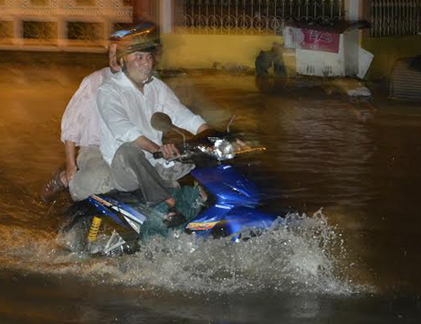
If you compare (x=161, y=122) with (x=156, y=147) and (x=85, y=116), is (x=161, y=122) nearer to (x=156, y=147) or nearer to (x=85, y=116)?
(x=156, y=147)

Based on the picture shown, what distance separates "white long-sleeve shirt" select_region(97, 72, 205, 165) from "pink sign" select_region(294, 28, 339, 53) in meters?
11.4

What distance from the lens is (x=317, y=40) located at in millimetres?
17469

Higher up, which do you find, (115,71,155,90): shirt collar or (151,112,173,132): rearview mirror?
(115,71,155,90): shirt collar

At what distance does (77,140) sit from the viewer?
649cm

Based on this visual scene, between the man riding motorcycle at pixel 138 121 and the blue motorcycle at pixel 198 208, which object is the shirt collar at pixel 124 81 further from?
the blue motorcycle at pixel 198 208

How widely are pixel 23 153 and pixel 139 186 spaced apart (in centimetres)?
495

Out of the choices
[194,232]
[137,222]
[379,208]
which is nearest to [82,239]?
[137,222]

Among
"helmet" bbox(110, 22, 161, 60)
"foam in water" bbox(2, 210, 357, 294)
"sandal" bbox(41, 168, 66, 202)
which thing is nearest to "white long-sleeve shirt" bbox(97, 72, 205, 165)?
"helmet" bbox(110, 22, 161, 60)

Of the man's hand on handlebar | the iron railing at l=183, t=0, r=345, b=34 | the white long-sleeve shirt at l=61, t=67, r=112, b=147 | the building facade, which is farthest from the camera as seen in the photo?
the iron railing at l=183, t=0, r=345, b=34

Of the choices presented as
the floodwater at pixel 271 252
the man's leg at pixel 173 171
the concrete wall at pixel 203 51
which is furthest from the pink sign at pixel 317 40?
the man's leg at pixel 173 171

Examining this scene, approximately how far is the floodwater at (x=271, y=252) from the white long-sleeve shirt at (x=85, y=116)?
88cm

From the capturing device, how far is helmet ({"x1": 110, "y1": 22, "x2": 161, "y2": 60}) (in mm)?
5902

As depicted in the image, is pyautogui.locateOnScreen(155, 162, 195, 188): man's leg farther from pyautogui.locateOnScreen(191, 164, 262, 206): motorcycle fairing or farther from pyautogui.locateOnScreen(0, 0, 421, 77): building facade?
pyautogui.locateOnScreen(0, 0, 421, 77): building facade

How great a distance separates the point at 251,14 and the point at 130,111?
13.2m
